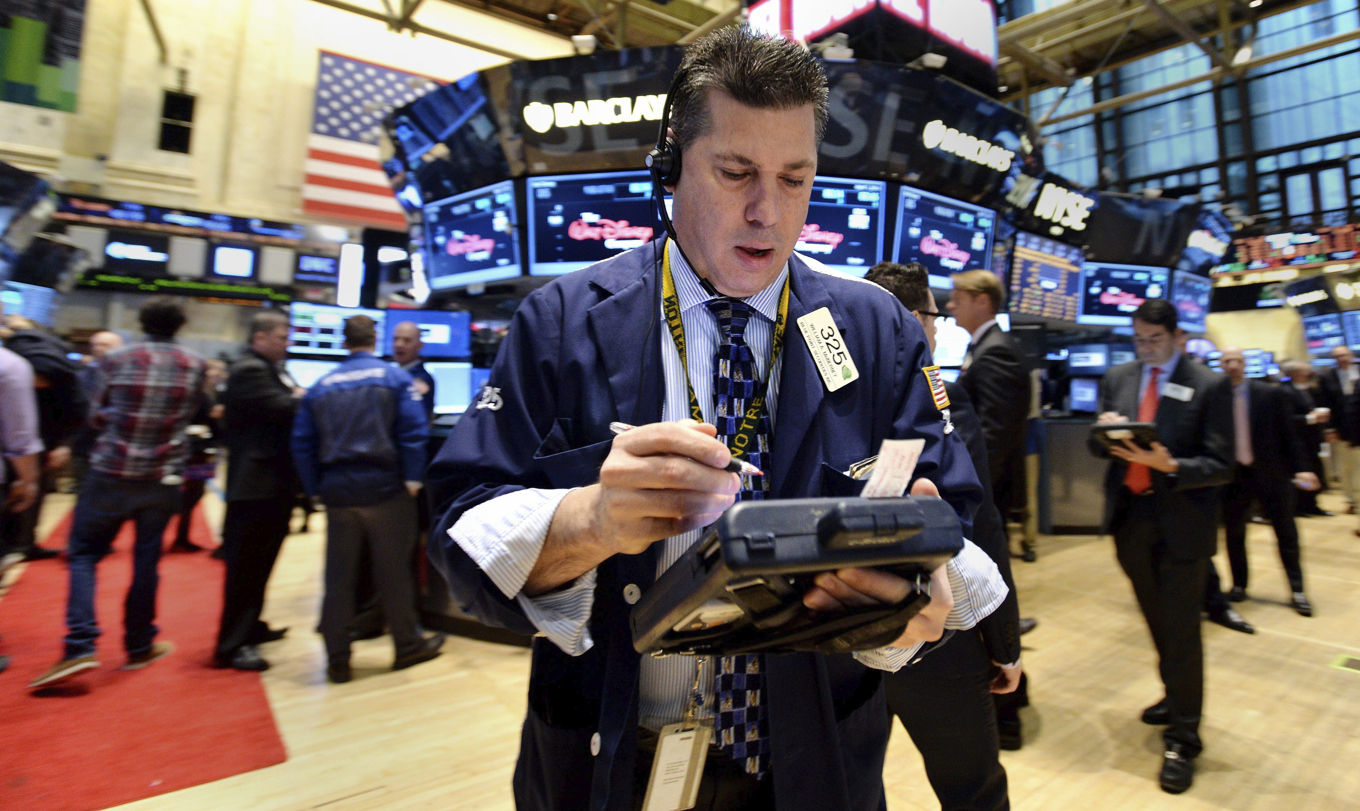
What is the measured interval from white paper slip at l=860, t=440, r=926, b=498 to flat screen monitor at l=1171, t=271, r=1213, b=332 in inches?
362

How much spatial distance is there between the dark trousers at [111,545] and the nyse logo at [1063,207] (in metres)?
7.06

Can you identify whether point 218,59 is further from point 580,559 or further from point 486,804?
point 580,559

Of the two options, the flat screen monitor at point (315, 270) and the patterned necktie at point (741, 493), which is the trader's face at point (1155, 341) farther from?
the flat screen monitor at point (315, 270)

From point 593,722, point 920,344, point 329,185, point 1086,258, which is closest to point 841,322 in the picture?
point 920,344

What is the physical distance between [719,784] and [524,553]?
463mm

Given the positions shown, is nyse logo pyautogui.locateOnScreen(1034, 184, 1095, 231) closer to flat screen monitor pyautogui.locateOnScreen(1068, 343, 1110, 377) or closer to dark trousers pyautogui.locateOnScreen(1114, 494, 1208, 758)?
flat screen monitor pyautogui.locateOnScreen(1068, 343, 1110, 377)

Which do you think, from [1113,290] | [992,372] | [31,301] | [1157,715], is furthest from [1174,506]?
[31,301]

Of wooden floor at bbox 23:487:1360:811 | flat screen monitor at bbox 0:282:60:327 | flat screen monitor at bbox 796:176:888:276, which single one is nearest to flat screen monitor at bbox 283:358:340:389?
flat screen monitor at bbox 0:282:60:327

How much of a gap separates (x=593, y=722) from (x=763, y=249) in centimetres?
68

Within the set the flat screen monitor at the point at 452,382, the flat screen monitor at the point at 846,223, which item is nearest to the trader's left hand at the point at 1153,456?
the flat screen monitor at the point at 846,223

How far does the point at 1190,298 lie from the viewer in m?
8.46

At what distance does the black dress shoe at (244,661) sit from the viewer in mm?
3592

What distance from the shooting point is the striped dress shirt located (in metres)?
0.74

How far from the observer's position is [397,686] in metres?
3.48
